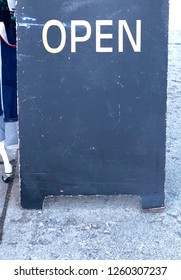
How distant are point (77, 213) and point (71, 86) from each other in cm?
76

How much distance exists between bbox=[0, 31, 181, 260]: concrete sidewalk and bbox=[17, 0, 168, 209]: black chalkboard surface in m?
0.12

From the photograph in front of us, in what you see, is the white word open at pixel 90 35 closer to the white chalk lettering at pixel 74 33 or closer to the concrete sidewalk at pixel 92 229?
the white chalk lettering at pixel 74 33

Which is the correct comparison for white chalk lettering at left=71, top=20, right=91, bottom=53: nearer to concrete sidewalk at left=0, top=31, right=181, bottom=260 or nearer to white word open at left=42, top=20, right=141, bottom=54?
white word open at left=42, top=20, right=141, bottom=54

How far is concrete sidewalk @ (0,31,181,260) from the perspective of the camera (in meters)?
2.78

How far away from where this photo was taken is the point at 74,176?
3.10 metres

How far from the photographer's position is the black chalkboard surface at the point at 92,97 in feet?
9.41

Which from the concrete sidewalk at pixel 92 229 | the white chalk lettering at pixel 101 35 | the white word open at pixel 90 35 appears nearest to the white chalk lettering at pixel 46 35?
the white word open at pixel 90 35

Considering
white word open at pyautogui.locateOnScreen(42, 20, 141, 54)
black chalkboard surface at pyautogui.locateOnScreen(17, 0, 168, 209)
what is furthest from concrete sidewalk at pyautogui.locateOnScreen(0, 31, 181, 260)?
white word open at pyautogui.locateOnScreen(42, 20, 141, 54)

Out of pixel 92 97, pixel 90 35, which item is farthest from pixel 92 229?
pixel 90 35

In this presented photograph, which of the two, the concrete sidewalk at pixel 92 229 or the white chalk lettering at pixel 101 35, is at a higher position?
the white chalk lettering at pixel 101 35

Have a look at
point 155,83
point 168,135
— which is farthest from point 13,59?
point 168,135

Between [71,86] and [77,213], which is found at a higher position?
[71,86]

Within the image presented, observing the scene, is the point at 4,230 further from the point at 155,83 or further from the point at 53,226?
the point at 155,83

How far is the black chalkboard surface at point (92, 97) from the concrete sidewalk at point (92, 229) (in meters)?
0.12
